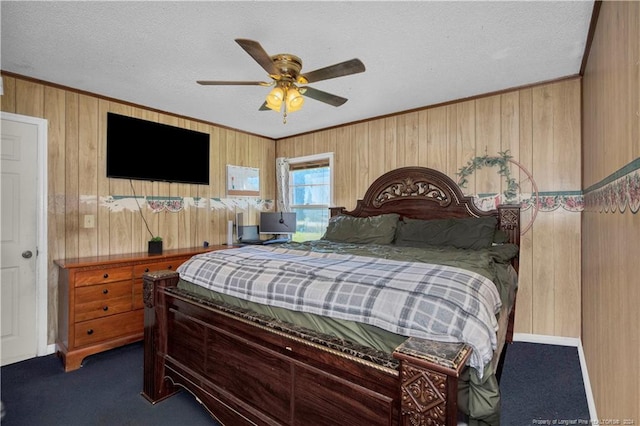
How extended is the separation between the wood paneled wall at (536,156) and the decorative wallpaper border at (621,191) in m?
1.11

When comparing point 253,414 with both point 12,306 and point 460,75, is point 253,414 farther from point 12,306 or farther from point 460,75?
point 460,75

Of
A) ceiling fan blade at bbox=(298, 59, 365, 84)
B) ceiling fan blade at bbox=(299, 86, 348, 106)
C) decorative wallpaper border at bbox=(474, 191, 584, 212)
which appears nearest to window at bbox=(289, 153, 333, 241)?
ceiling fan blade at bbox=(299, 86, 348, 106)

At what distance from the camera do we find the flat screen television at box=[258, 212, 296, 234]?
177 inches

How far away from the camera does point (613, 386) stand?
4.60ft

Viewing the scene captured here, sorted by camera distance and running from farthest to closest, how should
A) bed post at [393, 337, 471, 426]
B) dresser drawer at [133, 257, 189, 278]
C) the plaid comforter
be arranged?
dresser drawer at [133, 257, 189, 278], the plaid comforter, bed post at [393, 337, 471, 426]

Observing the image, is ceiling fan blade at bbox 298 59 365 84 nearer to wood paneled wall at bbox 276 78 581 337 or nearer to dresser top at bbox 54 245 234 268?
wood paneled wall at bbox 276 78 581 337

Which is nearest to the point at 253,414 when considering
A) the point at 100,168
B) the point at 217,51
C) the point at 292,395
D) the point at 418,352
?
the point at 292,395

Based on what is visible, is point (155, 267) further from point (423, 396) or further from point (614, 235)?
point (614, 235)

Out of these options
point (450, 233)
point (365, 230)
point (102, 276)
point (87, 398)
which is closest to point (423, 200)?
point (450, 233)

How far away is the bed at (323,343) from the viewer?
110 cm

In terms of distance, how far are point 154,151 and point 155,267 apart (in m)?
1.38

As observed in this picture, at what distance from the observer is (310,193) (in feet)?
15.9

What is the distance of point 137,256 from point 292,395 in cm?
241

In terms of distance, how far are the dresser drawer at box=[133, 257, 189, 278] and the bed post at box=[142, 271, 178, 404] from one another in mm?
917
